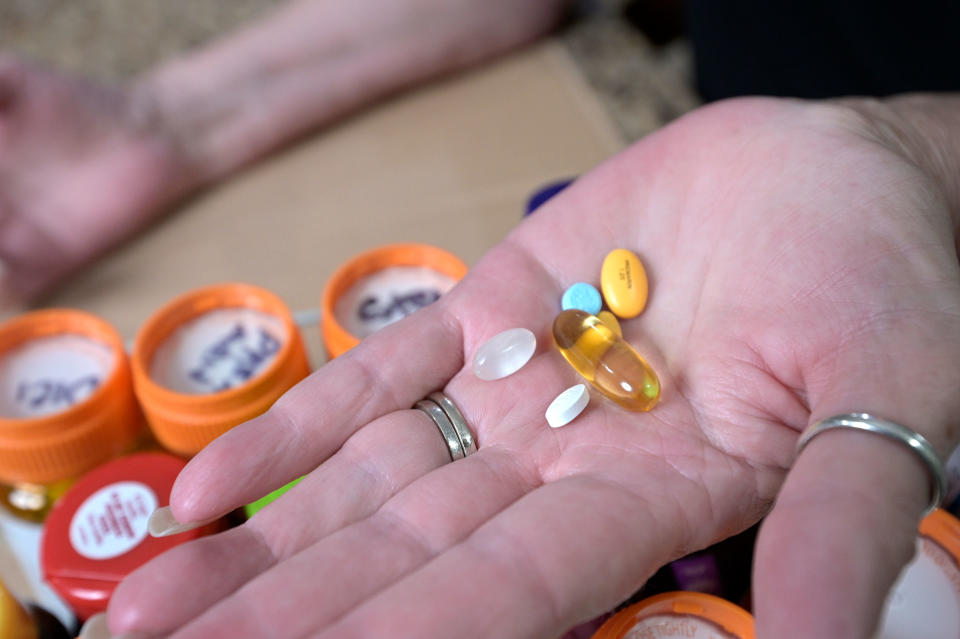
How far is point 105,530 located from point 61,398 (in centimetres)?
16

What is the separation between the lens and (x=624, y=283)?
0.66 m

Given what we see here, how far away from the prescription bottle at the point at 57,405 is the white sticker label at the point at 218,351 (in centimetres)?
4

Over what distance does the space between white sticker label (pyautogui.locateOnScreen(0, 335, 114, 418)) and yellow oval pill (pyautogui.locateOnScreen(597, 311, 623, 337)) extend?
0.43m

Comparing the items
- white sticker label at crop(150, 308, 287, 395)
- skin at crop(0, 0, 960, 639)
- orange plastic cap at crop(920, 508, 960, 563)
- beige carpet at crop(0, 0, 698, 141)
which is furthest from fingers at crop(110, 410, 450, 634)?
beige carpet at crop(0, 0, 698, 141)

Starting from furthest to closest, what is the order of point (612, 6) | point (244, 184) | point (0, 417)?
point (612, 6), point (244, 184), point (0, 417)

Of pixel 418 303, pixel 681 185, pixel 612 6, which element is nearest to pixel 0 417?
pixel 418 303

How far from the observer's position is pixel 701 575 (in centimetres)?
62

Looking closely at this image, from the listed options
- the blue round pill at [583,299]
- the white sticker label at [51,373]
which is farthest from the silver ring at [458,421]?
the white sticker label at [51,373]

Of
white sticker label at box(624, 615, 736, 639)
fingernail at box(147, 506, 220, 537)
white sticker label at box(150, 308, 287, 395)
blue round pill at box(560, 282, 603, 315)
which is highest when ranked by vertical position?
fingernail at box(147, 506, 220, 537)

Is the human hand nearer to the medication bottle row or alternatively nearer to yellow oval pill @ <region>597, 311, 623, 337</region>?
yellow oval pill @ <region>597, 311, 623, 337</region>

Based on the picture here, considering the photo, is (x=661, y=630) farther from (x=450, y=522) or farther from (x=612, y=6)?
(x=612, y=6)

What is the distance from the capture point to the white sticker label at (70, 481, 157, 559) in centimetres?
63

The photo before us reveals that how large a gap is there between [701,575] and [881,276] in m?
0.24

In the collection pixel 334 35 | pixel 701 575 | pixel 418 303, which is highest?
pixel 334 35
